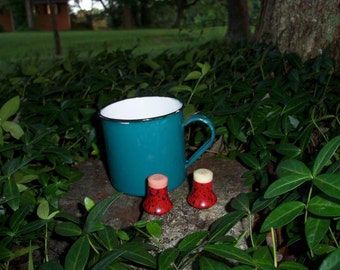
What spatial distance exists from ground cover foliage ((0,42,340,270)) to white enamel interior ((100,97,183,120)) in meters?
0.07

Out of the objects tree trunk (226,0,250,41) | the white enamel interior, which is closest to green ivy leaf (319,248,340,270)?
the white enamel interior

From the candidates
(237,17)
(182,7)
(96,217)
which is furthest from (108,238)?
(182,7)

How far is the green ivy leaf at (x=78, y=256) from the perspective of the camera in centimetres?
39

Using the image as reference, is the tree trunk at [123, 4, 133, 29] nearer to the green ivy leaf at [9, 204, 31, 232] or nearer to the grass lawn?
the grass lawn

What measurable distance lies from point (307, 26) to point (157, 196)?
2.72 ft

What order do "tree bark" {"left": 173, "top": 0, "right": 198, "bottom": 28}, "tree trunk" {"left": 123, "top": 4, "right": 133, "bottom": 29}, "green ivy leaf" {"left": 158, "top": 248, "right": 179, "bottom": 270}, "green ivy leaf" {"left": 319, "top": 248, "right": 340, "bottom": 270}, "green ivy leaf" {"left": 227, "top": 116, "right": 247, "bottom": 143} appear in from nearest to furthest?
1. "green ivy leaf" {"left": 319, "top": 248, "right": 340, "bottom": 270}
2. "green ivy leaf" {"left": 158, "top": 248, "right": 179, "bottom": 270}
3. "green ivy leaf" {"left": 227, "top": 116, "right": 247, "bottom": 143}
4. "tree bark" {"left": 173, "top": 0, "right": 198, "bottom": 28}
5. "tree trunk" {"left": 123, "top": 4, "right": 133, "bottom": 29}

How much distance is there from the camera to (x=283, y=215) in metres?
0.41

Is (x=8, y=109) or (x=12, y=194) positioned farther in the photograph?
(x=8, y=109)

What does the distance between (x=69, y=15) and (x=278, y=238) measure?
3442 mm

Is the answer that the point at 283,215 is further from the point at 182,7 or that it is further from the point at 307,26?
the point at 182,7

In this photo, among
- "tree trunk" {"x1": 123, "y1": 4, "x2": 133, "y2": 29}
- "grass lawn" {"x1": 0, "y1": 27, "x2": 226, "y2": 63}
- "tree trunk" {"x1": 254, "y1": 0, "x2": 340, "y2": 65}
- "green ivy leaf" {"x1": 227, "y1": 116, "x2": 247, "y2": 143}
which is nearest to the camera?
"green ivy leaf" {"x1": 227, "y1": 116, "x2": 247, "y2": 143}

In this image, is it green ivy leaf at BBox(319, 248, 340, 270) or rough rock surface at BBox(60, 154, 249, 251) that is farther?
rough rock surface at BBox(60, 154, 249, 251)

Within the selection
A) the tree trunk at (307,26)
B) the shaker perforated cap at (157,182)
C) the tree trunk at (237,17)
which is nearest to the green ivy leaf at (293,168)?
the shaker perforated cap at (157,182)

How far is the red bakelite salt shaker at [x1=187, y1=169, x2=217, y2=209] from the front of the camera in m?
0.61
